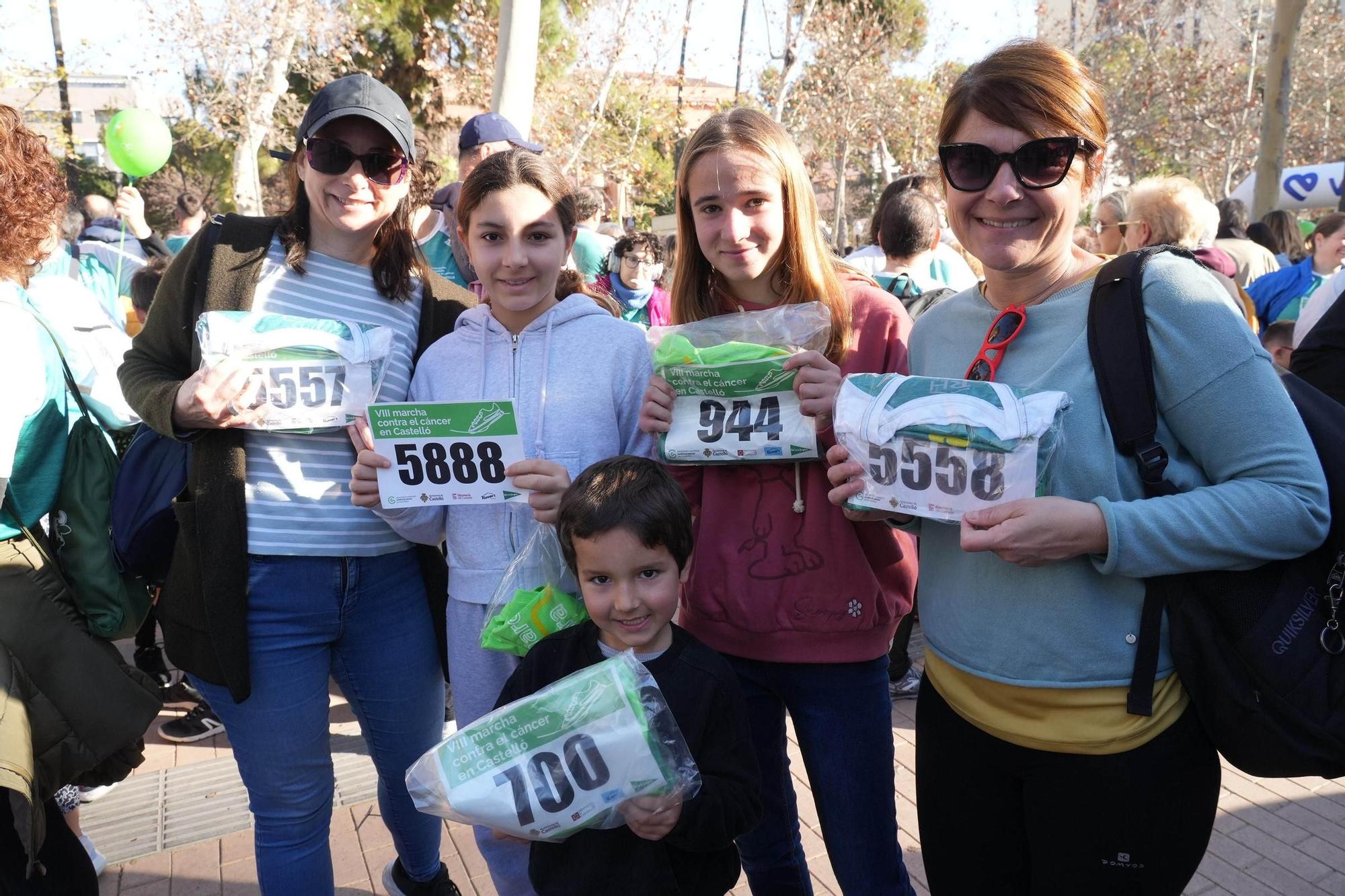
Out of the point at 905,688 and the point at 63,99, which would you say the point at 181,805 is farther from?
the point at 63,99

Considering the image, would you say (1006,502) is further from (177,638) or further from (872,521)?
(177,638)

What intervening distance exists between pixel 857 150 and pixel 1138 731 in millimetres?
34776

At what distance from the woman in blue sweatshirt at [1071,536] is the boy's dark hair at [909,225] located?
3.30 m

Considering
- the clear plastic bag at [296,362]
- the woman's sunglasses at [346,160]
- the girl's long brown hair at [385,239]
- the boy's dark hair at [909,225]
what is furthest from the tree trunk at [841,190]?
the clear plastic bag at [296,362]

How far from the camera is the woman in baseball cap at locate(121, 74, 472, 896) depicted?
2.35m

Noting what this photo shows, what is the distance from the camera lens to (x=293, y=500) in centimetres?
242

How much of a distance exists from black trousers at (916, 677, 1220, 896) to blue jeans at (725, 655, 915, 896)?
1.01ft

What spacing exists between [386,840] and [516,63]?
646 cm

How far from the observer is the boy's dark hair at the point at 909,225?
5141 millimetres

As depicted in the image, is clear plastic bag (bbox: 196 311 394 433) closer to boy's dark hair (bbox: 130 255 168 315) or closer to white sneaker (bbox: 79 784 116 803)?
white sneaker (bbox: 79 784 116 803)

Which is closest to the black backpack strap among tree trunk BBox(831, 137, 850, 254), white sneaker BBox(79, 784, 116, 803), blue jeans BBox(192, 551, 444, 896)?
blue jeans BBox(192, 551, 444, 896)

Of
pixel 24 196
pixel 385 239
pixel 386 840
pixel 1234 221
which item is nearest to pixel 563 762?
pixel 385 239

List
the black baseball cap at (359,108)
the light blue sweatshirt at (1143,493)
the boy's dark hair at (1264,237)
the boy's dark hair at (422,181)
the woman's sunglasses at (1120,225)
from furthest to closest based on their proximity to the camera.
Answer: the boy's dark hair at (1264,237) < the woman's sunglasses at (1120,225) < the boy's dark hair at (422,181) < the black baseball cap at (359,108) < the light blue sweatshirt at (1143,493)

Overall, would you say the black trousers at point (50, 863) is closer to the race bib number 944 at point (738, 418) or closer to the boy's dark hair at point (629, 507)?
the boy's dark hair at point (629, 507)
